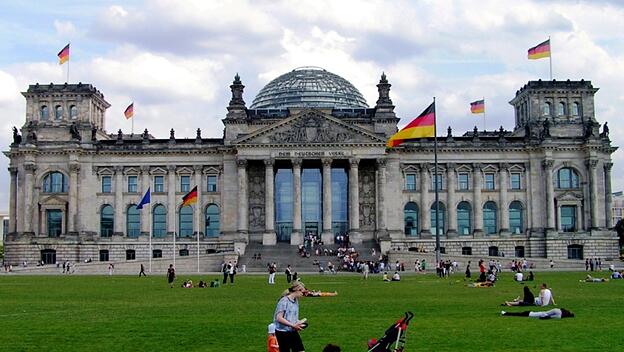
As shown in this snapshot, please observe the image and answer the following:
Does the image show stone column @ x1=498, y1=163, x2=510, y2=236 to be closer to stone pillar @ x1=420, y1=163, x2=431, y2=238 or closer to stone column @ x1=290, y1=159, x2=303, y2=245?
stone pillar @ x1=420, y1=163, x2=431, y2=238

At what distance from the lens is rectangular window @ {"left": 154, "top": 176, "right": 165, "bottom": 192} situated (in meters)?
113

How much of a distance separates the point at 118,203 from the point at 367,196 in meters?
30.3

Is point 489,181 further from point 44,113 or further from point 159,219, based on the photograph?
point 44,113

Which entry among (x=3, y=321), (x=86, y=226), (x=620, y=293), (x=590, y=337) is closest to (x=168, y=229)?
(x=86, y=226)

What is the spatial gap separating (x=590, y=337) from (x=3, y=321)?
19.3 meters

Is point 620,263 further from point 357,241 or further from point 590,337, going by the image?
point 590,337

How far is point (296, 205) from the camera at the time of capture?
351 ft

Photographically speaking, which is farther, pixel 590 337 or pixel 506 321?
pixel 506 321

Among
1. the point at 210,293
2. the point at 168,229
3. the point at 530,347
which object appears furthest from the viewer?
the point at 168,229

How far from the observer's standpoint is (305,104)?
122625 millimetres

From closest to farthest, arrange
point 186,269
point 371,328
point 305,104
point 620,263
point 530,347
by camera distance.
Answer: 1. point 530,347
2. point 371,328
3. point 186,269
4. point 620,263
5. point 305,104

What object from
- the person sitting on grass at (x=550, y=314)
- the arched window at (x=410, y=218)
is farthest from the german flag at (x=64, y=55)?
the person sitting on grass at (x=550, y=314)

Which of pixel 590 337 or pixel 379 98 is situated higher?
pixel 379 98

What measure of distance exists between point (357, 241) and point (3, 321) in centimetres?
7598
